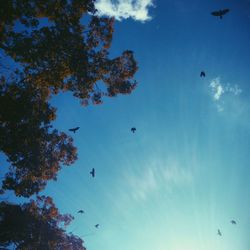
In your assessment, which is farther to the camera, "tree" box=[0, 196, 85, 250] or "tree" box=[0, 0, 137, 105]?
"tree" box=[0, 196, 85, 250]

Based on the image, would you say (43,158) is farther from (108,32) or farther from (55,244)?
(55,244)

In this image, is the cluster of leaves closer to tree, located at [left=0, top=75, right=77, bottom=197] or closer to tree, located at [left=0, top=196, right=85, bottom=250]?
tree, located at [left=0, top=75, right=77, bottom=197]

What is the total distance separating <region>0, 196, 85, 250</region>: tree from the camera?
77.4 ft

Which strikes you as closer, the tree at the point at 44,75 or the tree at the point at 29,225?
the tree at the point at 44,75

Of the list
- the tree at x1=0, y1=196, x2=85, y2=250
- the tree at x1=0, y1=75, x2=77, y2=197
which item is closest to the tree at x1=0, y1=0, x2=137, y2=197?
the tree at x1=0, y1=75, x2=77, y2=197

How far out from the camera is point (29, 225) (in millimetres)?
23984

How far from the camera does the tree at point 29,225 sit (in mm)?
23594

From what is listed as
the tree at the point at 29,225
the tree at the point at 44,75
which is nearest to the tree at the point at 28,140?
the tree at the point at 44,75

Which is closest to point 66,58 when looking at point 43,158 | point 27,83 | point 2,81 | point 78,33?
point 78,33

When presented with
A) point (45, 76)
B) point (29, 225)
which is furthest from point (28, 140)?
point (29, 225)

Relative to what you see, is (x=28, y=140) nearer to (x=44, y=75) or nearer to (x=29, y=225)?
(x=44, y=75)

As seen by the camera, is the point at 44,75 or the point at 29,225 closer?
the point at 44,75

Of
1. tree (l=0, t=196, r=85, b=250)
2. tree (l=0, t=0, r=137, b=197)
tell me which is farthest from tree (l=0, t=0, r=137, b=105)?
tree (l=0, t=196, r=85, b=250)

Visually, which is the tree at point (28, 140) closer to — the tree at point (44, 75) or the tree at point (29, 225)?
the tree at point (44, 75)
